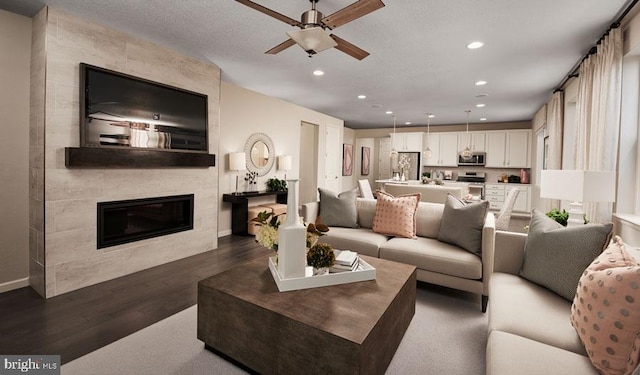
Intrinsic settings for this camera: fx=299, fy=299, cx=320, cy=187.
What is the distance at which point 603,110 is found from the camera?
113 inches

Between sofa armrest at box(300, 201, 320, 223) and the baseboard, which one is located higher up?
sofa armrest at box(300, 201, 320, 223)

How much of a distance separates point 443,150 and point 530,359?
881cm

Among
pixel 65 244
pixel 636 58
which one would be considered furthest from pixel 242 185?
pixel 636 58

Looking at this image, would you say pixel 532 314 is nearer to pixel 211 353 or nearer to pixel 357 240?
pixel 357 240

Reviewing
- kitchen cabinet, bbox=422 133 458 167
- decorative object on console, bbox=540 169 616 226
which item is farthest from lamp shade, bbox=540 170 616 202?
kitchen cabinet, bbox=422 133 458 167

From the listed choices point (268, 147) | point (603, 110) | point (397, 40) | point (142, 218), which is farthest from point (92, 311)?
point (603, 110)

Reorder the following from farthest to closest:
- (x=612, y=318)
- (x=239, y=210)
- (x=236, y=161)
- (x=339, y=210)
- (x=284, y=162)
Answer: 1. (x=284, y=162)
2. (x=239, y=210)
3. (x=236, y=161)
4. (x=339, y=210)
5. (x=612, y=318)

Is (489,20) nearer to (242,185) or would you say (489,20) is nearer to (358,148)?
(242,185)

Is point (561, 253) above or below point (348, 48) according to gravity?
below

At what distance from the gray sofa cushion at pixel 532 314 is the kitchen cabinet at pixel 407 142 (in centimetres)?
795

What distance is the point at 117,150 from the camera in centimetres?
308

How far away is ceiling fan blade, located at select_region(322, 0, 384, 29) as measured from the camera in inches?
77.0

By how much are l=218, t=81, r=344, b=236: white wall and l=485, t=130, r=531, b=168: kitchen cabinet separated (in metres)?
5.35

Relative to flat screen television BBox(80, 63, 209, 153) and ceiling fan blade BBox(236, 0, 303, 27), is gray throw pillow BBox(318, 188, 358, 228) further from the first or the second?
ceiling fan blade BBox(236, 0, 303, 27)
